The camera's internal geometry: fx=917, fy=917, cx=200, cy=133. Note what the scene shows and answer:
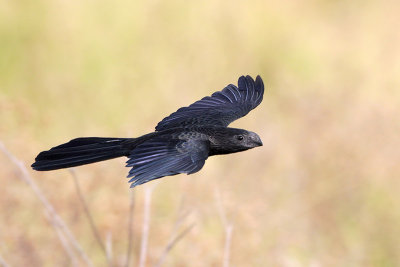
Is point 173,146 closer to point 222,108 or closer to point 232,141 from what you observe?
point 232,141

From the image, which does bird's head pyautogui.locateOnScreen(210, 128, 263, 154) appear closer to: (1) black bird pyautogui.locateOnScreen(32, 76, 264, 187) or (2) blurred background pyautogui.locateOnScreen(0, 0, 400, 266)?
(1) black bird pyautogui.locateOnScreen(32, 76, 264, 187)

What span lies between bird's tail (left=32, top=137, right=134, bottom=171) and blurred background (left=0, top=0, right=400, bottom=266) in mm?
537

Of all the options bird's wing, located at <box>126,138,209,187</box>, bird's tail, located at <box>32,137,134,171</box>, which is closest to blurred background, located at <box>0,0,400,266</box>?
bird's wing, located at <box>126,138,209,187</box>

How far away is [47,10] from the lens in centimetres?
823

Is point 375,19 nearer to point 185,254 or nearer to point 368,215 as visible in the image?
point 368,215

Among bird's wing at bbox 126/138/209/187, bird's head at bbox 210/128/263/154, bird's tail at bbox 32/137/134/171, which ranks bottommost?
bird's wing at bbox 126/138/209/187

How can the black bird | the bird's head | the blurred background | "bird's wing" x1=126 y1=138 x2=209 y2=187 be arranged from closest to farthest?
1. "bird's wing" x1=126 y1=138 x2=209 y2=187
2. the black bird
3. the bird's head
4. the blurred background

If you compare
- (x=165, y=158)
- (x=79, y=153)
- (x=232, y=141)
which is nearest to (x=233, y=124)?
(x=232, y=141)

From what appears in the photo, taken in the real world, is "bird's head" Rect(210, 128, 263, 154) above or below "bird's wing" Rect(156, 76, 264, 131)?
below

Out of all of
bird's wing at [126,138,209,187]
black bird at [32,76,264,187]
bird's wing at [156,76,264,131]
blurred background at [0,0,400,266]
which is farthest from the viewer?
blurred background at [0,0,400,266]

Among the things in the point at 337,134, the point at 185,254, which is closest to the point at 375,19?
the point at 337,134

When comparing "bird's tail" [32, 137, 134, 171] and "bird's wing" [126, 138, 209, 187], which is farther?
"bird's tail" [32, 137, 134, 171]

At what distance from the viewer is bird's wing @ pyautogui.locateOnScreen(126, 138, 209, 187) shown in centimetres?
375

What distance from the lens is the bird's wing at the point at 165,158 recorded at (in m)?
3.75
